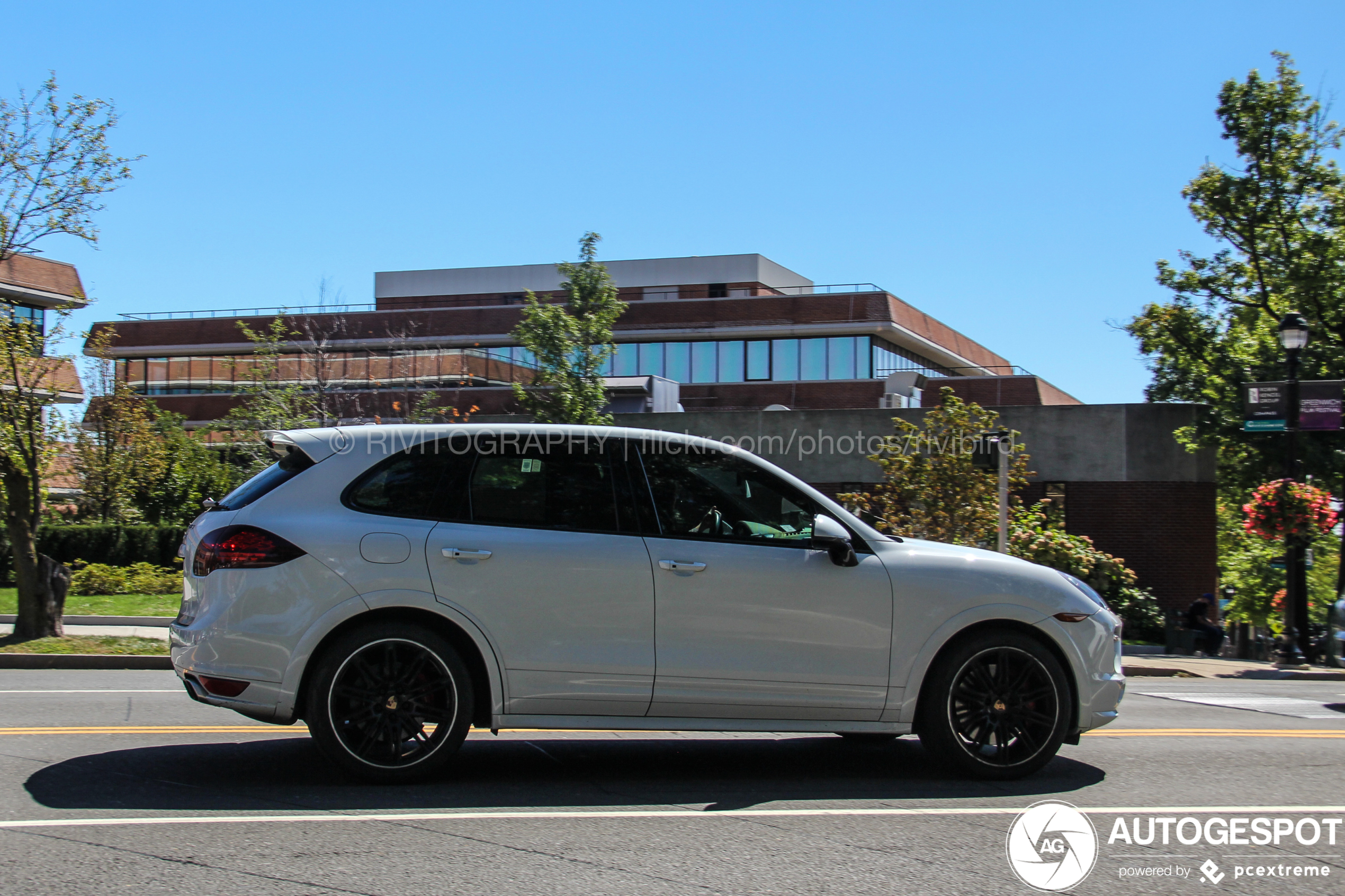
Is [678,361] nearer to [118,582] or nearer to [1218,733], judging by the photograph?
[118,582]

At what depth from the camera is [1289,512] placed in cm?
1938

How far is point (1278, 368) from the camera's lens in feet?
83.2

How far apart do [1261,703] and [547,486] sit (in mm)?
8410

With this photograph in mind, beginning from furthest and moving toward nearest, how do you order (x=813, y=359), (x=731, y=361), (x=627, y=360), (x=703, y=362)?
(x=627, y=360), (x=703, y=362), (x=731, y=361), (x=813, y=359)

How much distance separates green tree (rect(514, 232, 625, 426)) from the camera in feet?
95.7

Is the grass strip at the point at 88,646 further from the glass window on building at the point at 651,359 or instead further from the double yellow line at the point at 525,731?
the glass window on building at the point at 651,359

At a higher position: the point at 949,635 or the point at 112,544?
the point at 949,635

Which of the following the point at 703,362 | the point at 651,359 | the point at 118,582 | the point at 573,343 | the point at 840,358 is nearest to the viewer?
the point at 118,582

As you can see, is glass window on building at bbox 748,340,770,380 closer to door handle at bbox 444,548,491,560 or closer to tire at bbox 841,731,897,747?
tire at bbox 841,731,897,747

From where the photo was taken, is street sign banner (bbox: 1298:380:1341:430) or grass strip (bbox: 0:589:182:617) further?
street sign banner (bbox: 1298:380:1341:430)

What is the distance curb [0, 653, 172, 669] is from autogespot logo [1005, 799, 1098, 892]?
979 centimetres

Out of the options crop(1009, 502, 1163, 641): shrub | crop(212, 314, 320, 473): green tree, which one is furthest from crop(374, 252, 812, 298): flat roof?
crop(1009, 502, 1163, 641): shrub

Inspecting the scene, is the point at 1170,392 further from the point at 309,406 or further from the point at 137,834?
the point at 137,834

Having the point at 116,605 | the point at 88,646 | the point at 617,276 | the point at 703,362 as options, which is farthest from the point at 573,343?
the point at 617,276
